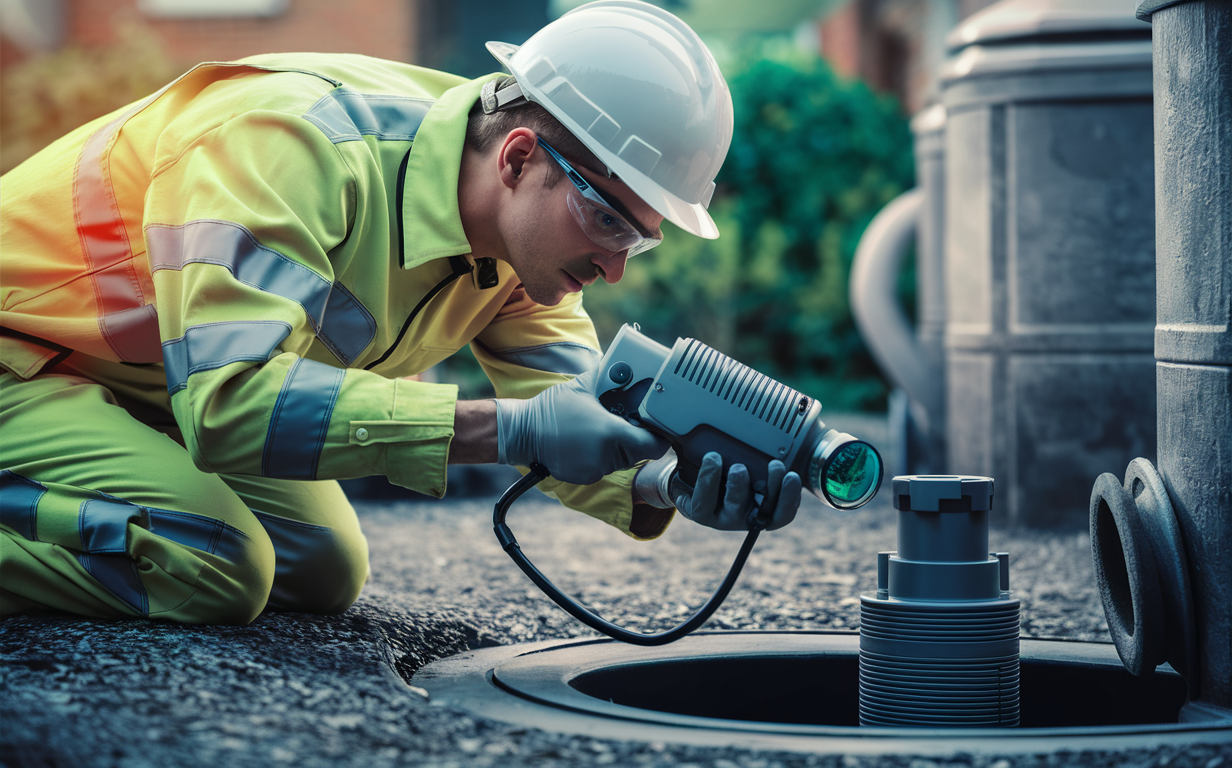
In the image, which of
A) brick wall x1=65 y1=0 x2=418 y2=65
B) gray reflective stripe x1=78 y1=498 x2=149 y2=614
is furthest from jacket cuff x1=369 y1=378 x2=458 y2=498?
brick wall x1=65 y1=0 x2=418 y2=65

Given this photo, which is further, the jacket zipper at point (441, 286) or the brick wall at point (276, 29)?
the brick wall at point (276, 29)

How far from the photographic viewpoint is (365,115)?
2006 mm

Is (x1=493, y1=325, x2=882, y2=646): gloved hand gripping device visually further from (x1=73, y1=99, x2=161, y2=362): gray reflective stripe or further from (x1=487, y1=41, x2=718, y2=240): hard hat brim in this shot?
(x1=73, y1=99, x2=161, y2=362): gray reflective stripe

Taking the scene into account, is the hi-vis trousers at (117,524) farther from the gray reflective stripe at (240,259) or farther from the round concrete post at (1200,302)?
the round concrete post at (1200,302)

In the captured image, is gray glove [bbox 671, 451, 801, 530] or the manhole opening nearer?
gray glove [bbox 671, 451, 801, 530]

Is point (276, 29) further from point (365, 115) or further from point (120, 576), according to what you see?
point (120, 576)

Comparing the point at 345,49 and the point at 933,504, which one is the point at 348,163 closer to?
the point at 933,504

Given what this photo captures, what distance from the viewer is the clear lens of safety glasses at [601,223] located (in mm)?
1988

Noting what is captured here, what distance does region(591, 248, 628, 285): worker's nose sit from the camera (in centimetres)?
205

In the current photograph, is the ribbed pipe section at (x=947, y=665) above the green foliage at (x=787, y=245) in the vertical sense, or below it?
below

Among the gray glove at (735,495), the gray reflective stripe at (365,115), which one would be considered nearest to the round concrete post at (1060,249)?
the gray glove at (735,495)

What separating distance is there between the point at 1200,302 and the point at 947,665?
63 centimetres

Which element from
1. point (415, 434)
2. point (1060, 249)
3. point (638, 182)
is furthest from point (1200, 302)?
point (1060, 249)

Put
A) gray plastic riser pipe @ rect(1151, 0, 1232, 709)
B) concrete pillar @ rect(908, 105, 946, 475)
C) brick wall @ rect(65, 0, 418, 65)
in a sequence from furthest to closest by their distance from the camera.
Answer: brick wall @ rect(65, 0, 418, 65), concrete pillar @ rect(908, 105, 946, 475), gray plastic riser pipe @ rect(1151, 0, 1232, 709)
